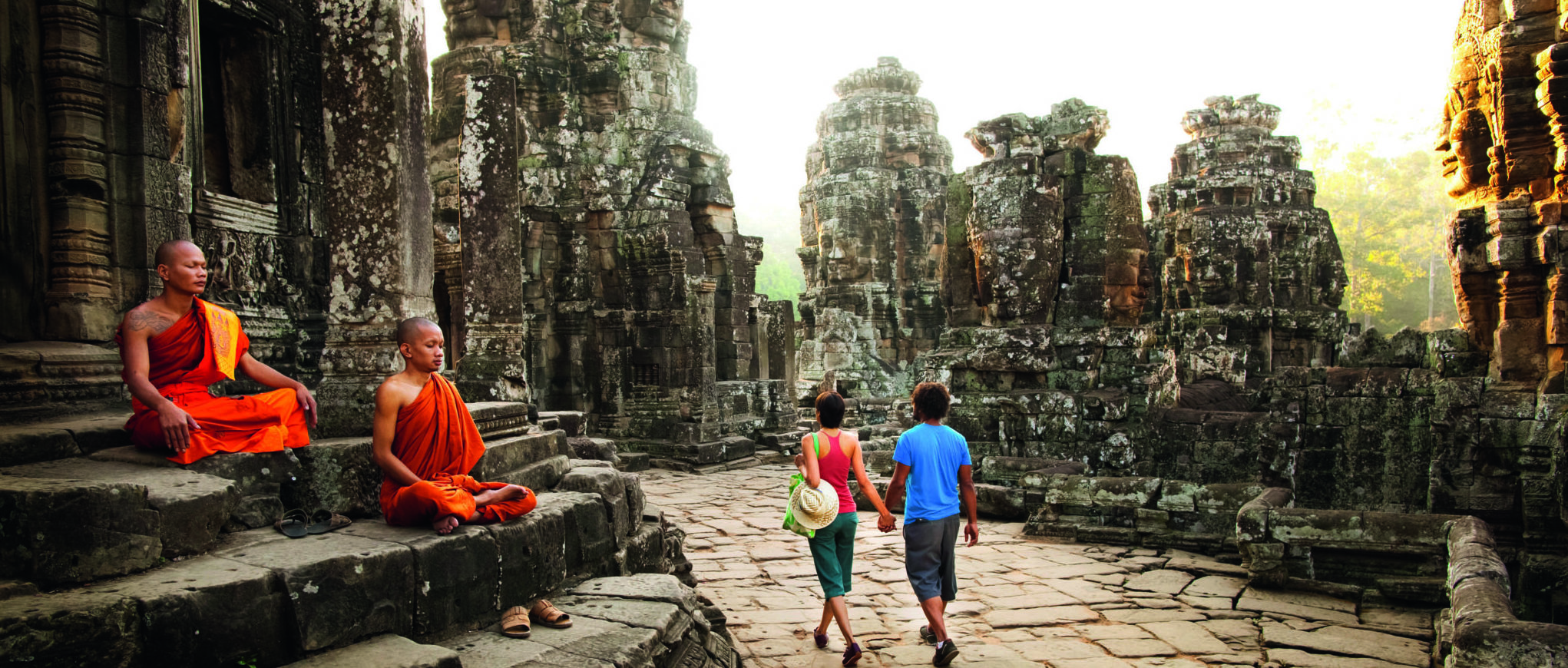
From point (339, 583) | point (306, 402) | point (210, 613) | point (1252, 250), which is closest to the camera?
point (210, 613)

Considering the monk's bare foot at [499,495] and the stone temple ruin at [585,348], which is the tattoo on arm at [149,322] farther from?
the monk's bare foot at [499,495]

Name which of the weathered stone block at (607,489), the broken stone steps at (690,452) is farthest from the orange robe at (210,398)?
the broken stone steps at (690,452)

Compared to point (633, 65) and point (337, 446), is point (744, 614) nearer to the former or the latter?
point (337, 446)

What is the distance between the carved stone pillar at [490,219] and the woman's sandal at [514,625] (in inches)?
154

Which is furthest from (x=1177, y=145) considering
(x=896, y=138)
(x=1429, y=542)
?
(x=1429, y=542)

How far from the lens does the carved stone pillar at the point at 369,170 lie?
4.73 meters

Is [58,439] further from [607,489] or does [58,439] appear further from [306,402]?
[607,489]

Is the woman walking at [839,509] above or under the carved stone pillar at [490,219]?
under

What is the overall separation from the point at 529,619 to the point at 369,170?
8.54 feet

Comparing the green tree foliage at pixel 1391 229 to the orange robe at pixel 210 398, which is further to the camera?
the green tree foliage at pixel 1391 229

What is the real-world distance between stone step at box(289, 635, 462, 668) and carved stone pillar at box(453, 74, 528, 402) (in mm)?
4387

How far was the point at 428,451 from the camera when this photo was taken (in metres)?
3.75

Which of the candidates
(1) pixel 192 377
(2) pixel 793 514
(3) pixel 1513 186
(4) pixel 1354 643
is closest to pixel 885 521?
(2) pixel 793 514

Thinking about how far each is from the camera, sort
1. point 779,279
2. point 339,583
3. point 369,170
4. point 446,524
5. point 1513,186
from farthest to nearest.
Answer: point 779,279, point 1513,186, point 369,170, point 446,524, point 339,583
